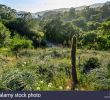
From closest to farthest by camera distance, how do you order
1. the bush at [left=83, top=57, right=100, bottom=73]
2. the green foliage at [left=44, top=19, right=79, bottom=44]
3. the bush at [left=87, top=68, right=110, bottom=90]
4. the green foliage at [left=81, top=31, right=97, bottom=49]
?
1. the bush at [left=87, top=68, right=110, bottom=90]
2. the bush at [left=83, top=57, right=100, bottom=73]
3. the green foliage at [left=81, top=31, right=97, bottom=49]
4. the green foliage at [left=44, top=19, right=79, bottom=44]

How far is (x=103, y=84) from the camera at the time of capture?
24.2 ft

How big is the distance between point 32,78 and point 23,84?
357 mm

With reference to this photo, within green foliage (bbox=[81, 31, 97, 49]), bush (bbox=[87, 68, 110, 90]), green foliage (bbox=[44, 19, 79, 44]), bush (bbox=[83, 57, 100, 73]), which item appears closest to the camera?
bush (bbox=[87, 68, 110, 90])

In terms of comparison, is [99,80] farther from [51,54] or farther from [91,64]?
[51,54]

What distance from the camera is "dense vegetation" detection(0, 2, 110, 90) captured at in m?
7.38

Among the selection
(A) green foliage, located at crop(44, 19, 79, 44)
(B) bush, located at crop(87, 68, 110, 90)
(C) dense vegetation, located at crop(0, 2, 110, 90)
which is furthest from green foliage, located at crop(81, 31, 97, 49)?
(B) bush, located at crop(87, 68, 110, 90)

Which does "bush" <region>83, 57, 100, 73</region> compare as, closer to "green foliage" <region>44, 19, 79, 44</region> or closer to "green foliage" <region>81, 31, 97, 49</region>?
"green foliage" <region>81, 31, 97, 49</region>

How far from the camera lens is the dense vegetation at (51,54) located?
24.2 ft

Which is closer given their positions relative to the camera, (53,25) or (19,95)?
(19,95)

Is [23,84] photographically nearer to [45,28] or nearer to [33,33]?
[33,33]

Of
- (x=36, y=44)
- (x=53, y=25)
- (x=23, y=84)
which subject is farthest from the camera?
(x=53, y=25)

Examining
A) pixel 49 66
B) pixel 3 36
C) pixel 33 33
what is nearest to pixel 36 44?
pixel 33 33

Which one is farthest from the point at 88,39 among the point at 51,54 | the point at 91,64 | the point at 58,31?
the point at 91,64

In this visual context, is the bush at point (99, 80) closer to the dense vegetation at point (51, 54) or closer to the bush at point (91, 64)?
the dense vegetation at point (51, 54)
